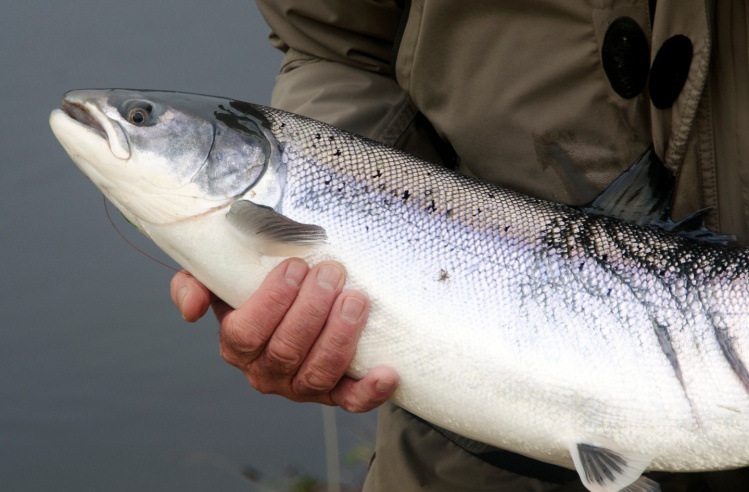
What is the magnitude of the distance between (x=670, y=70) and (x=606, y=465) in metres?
0.76

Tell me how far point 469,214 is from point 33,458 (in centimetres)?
221

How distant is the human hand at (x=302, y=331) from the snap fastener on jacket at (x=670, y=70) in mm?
693

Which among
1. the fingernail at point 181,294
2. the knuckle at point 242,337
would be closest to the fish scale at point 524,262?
the knuckle at point 242,337

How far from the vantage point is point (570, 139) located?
177cm

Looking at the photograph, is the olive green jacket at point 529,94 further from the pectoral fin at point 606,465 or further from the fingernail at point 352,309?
the fingernail at point 352,309

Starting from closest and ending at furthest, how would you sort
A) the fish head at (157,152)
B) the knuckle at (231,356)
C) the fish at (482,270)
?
the fish at (482,270)
the fish head at (157,152)
the knuckle at (231,356)

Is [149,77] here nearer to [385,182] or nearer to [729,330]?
[385,182]

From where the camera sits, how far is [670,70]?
1.60 m

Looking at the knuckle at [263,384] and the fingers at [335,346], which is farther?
the knuckle at [263,384]

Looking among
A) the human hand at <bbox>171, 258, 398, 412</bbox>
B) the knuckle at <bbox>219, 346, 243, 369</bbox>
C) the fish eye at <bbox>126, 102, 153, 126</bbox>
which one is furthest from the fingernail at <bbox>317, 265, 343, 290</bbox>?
the fish eye at <bbox>126, 102, 153, 126</bbox>

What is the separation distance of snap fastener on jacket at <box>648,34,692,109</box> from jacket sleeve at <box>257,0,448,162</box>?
0.67 m

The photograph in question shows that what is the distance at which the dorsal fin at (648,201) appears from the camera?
1676mm

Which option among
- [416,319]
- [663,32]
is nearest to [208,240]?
[416,319]

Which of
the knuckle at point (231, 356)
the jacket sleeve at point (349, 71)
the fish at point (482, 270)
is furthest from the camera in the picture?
the jacket sleeve at point (349, 71)
